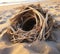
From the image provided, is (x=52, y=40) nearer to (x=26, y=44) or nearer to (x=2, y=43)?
(x=26, y=44)

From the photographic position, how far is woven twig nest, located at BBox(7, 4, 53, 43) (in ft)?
11.1

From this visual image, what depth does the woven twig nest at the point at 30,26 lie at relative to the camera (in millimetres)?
3398

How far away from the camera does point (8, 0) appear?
Answer: 795 centimetres

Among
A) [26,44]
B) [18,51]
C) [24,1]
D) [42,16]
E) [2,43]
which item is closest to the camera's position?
[18,51]

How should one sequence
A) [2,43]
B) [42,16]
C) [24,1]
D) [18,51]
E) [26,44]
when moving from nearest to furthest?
1. [18,51]
2. [26,44]
3. [2,43]
4. [42,16]
5. [24,1]

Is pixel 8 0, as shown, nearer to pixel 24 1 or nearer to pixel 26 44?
pixel 24 1

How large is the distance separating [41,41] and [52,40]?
0.29 m

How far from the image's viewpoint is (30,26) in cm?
386

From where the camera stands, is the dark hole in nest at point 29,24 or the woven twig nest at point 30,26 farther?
the dark hole in nest at point 29,24

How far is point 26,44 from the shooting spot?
325cm

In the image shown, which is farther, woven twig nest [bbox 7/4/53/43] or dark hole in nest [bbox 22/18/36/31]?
dark hole in nest [bbox 22/18/36/31]

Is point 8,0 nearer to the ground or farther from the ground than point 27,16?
nearer to the ground

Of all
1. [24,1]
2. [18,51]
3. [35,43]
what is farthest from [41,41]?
[24,1]

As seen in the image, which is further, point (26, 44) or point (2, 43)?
point (2, 43)
